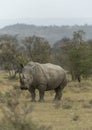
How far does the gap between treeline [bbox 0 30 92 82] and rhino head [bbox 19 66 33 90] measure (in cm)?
1992

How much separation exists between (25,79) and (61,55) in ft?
119

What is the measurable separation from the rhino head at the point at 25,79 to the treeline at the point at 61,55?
784 inches

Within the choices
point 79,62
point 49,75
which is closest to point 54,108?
point 49,75

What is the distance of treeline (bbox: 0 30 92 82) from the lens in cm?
4819

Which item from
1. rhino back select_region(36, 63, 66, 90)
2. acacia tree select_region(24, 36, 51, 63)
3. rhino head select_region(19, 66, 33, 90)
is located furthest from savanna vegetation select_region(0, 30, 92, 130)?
acacia tree select_region(24, 36, 51, 63)

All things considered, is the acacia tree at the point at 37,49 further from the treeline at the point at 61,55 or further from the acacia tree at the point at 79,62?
the acacia tree at the point at 79,62

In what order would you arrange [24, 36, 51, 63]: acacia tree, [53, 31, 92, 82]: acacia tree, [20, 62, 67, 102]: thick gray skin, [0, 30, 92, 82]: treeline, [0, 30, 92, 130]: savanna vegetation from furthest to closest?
1. [24, 36, 51, 63]: acacia tree
2. [0, 30, 92, 82]: treeline
3. [53, 31, 92, 82]: acacia tree
4. [20, 62, 67, 102]: thick gray skin
5. [0, 30, 92, 130]: savanna vegetation

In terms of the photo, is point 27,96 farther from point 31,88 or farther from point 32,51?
point 32,51

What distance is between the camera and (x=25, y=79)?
79.3 ft

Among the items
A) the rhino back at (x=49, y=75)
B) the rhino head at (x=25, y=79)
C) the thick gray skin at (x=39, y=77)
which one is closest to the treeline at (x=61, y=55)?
the rhino back at (x=49, y=75)

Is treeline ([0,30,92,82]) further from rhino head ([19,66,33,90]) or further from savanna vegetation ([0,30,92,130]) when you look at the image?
rhino head ([19,66,33,90])

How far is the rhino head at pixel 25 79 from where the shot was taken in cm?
2414

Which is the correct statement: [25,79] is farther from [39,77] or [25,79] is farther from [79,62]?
[79,62]

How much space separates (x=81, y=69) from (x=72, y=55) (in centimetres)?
221
